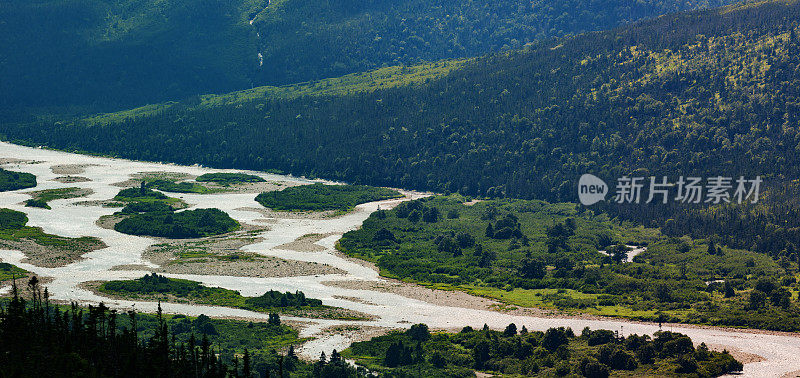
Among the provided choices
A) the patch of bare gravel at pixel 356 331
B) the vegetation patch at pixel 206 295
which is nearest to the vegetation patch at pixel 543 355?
the patch of bare gravel at pixel 356 331

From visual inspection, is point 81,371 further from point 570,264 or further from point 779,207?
point 779,207

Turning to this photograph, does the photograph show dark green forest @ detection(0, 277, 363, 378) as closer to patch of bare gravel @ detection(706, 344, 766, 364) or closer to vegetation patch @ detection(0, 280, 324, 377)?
vegetation patch @ detection(0, 280, 324, 377)

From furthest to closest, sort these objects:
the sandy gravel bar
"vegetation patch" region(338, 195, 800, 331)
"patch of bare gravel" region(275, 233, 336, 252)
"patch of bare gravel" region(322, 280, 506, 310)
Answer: "patch of bare gravel" region(275, 233, 336, 252) < "patch of bare gravel" region(322, 280, 506, 310) < "vegetation patch" region(338, 195, 800, 331) < the sandy gravel bar

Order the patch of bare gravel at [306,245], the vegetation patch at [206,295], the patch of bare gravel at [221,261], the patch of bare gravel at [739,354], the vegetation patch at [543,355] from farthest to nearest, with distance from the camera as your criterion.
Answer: the patch of bare gravel at [306,245]
the patch of bare gravel at [221,261]
the vegetation patch at [206,295]
the patch of bare gravel at [739,354]
the vegetation patch at [543,355]

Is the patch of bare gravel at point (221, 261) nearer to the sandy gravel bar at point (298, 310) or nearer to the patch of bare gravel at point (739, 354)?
the sandy gravel bar at point (298, 310)

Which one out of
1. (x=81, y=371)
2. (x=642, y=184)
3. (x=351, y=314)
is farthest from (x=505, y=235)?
(x=81, y=371)

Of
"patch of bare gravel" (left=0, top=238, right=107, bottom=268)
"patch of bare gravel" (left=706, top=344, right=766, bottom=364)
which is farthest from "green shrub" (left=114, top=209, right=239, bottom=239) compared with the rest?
"patch of bare gravel" (left=706, top=344, right=766, bottom=364)
